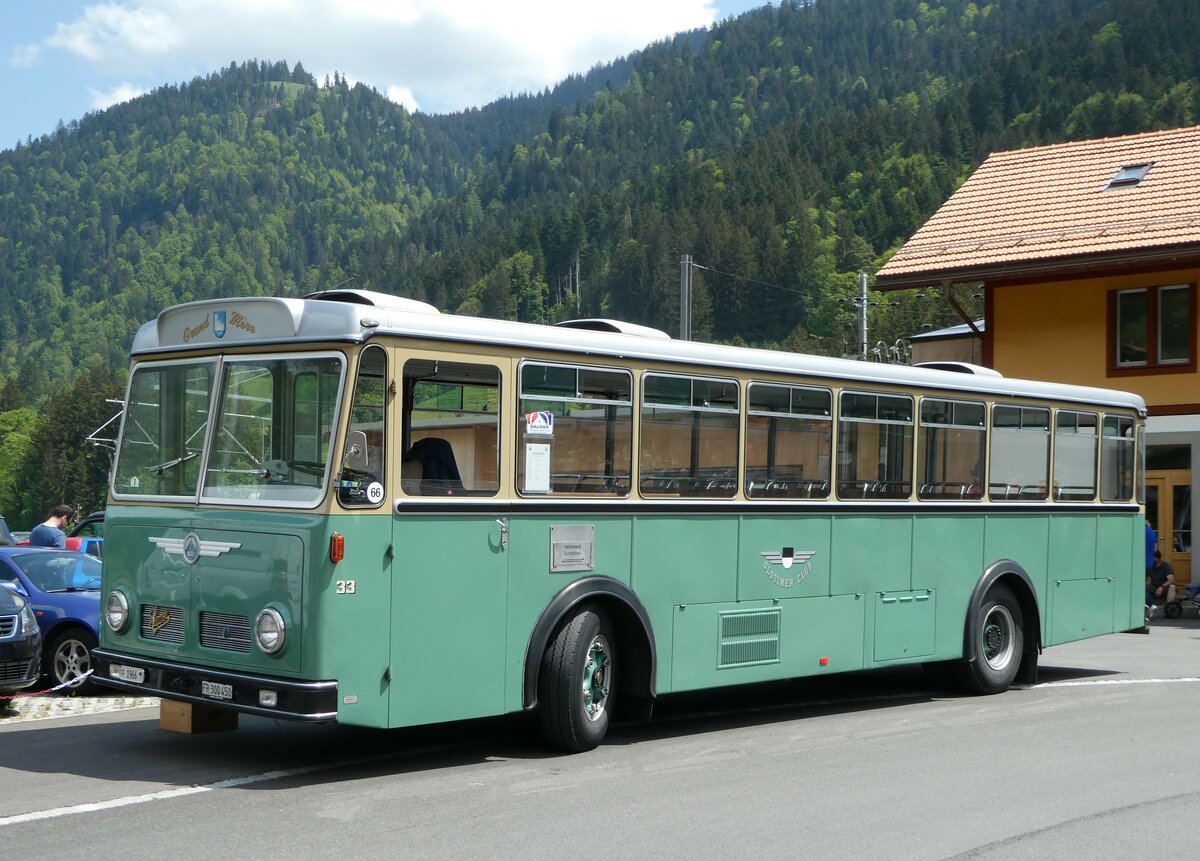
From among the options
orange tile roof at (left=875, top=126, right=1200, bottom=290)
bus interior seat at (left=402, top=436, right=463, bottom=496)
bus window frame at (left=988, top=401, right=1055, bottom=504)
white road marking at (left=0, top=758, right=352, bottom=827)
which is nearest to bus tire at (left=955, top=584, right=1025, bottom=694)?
bus window frame at (left=988, top=401, right=1055, bottom=504)

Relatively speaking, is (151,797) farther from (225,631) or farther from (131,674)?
(131,674)

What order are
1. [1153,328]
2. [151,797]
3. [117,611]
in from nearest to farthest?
[151,797], [117,611], [1153,328]

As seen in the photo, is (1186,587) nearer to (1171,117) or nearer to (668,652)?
(668,652)

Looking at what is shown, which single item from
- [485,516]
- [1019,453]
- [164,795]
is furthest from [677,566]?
[1019,453]

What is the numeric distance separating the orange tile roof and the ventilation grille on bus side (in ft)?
55.8

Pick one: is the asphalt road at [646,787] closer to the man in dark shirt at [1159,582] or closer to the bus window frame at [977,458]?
the bus window frame at [977,458]

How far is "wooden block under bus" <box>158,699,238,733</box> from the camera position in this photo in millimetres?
9516

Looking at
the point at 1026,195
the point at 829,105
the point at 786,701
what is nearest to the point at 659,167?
the point at 829,105

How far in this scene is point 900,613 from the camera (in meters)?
12.6

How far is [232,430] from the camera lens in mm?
9086

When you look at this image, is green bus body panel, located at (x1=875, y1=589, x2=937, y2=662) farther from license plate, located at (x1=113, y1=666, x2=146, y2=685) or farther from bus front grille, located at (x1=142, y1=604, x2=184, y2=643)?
license plate, located at (x1=113, y1=666, x2=146, y2=685)

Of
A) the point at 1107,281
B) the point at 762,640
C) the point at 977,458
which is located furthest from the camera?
the point at 1107,281

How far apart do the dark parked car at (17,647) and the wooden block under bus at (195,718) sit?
2.65m

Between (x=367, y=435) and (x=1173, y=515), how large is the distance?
22.6 m
